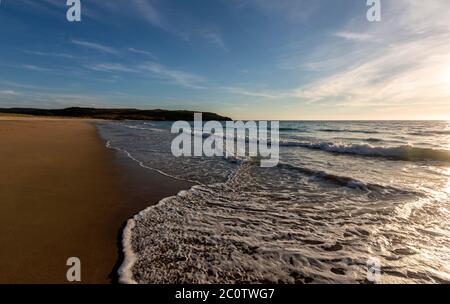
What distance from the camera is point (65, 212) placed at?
175 inches

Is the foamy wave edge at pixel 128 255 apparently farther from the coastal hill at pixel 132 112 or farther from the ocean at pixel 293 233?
the coastal hill at pixel 132 112

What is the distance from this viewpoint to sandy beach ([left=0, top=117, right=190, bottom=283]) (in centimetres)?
297

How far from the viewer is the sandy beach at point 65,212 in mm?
2971

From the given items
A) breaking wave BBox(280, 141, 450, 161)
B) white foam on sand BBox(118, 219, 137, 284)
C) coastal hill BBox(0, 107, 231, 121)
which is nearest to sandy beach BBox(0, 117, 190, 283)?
white foam on sand BBox(118, 219, 137, 284)

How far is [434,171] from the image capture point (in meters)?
9.95

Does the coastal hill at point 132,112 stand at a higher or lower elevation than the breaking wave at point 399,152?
higher

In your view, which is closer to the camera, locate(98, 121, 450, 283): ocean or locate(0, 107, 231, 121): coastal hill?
locate(98, 121, 450, 283): ocean

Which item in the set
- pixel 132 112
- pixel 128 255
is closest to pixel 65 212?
pixel 128 255
